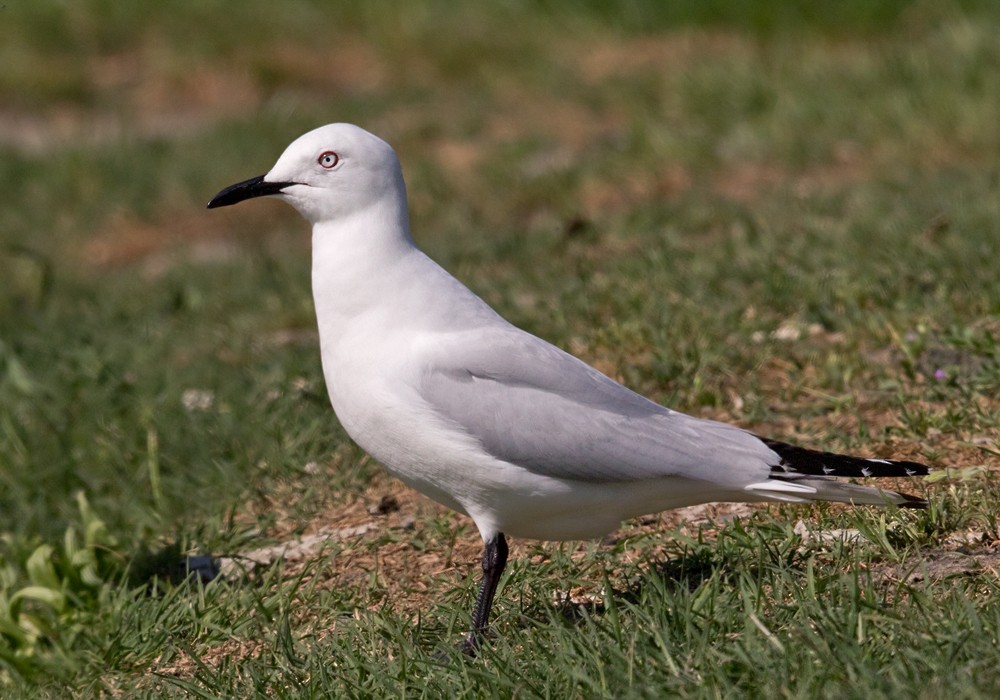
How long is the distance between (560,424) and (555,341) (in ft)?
6.73

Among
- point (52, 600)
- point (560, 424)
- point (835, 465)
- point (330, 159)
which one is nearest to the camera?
point (835, 465)

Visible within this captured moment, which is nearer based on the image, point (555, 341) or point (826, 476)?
point (826, 476)

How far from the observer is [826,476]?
3430 millimetres

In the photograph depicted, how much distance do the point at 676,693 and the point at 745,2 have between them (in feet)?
29.4

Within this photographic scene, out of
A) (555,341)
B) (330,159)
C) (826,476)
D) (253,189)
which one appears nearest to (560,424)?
(826,476)

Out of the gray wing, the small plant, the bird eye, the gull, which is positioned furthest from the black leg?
the small plant

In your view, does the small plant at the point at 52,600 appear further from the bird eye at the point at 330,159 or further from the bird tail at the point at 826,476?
the bird tail at the point at 826,476

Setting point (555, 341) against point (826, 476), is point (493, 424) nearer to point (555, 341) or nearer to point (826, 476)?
point (826, 476)

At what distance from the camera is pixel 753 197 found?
779cm

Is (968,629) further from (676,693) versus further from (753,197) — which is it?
(753,197)

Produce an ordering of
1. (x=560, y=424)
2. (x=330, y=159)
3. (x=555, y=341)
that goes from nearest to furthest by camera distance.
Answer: (x=560, y=424) → (x=330, y=159) → (x=555, y=341)

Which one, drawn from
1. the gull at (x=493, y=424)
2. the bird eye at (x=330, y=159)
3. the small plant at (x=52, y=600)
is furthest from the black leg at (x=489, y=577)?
the small plant at (x=52, y=600)

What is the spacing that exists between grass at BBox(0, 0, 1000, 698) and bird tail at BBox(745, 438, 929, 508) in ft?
0.57

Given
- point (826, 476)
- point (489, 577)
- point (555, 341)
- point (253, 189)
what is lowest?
point (555, 341)
